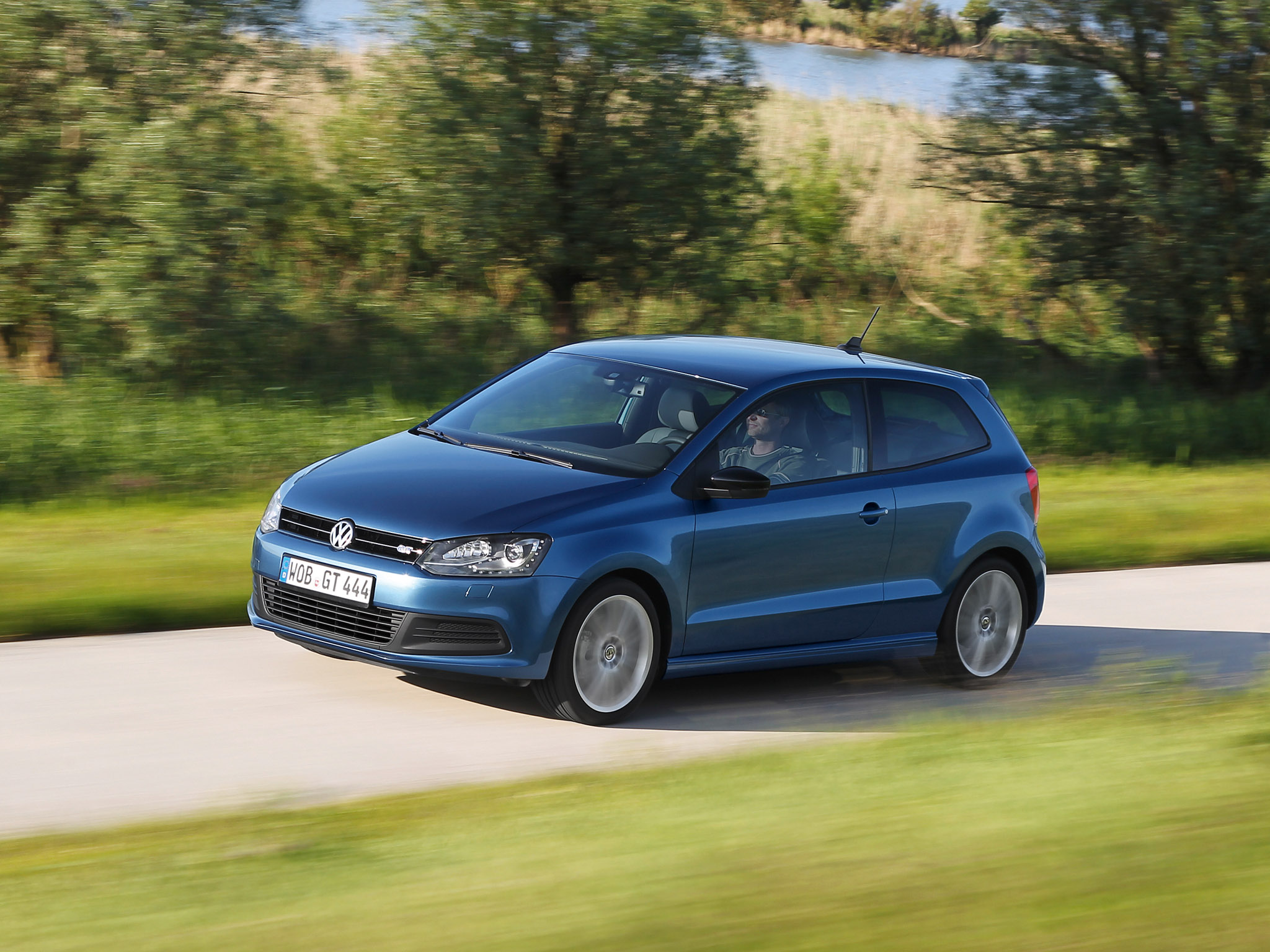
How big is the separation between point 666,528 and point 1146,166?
15.5 meters

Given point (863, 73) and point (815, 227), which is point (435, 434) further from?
point (863, 73)

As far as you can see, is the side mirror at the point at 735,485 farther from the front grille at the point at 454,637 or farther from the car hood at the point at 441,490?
the front grille at the point at 454,637

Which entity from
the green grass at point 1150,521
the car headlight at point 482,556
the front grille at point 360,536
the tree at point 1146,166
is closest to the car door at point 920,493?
the car headlight at point 482,556

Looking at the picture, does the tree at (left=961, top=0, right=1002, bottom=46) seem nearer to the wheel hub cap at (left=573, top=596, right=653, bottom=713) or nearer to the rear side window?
the rear side window

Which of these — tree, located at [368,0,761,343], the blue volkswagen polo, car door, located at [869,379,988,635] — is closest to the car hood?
the blue volkswagen polo

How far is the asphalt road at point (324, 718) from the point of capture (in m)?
5.91

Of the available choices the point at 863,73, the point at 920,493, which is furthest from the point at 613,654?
the point at 863,73

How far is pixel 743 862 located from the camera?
4234 millimetres

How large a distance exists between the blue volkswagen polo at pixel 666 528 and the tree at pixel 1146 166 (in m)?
12.6

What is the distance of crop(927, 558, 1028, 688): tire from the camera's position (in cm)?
838

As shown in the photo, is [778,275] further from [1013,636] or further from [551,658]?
[551,658]

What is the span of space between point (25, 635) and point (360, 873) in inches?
173

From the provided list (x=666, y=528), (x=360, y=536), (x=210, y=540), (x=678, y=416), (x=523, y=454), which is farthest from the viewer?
(x=210, y=540)

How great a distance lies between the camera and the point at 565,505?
6793mm
